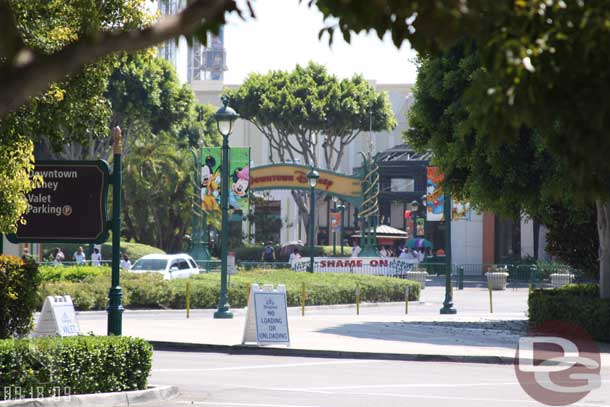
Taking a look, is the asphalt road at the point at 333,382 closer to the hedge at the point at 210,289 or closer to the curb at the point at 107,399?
the curb at the point at 107,399

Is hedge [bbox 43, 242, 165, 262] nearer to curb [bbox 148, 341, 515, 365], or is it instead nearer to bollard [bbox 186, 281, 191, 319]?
bollard [bbox 186, 281, 191, 319]

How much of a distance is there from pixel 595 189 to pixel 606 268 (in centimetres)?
1948

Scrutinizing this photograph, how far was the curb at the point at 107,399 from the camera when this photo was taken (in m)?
12.6

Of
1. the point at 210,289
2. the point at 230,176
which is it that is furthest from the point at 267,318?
the point at 230,176

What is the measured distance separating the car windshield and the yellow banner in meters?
13.9

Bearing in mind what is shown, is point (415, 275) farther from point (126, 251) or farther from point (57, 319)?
point (57, 319)

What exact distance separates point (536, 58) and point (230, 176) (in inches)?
1731

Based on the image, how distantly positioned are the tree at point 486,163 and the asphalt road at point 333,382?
6212mm

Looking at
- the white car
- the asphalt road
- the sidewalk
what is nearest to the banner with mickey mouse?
the white car

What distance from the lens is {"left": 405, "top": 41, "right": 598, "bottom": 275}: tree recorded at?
24703mm

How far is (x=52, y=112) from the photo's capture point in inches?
501

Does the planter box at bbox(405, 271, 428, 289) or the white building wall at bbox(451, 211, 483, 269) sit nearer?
the planter box at bbox(405, 271, 428, 289)

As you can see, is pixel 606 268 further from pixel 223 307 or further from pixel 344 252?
pixel 344 252

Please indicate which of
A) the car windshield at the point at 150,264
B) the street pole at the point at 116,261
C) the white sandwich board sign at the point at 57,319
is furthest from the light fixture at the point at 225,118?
the street pole at the point at 116,261
